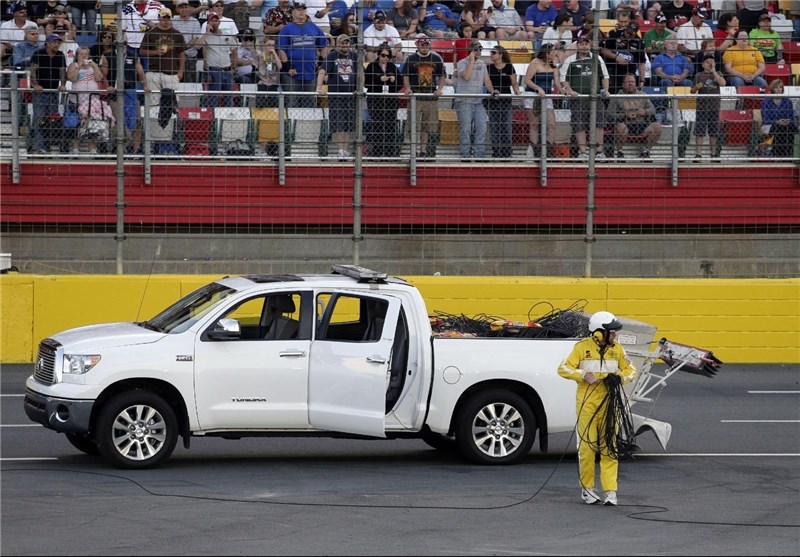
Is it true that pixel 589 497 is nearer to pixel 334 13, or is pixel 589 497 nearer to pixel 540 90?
pixel 540 90

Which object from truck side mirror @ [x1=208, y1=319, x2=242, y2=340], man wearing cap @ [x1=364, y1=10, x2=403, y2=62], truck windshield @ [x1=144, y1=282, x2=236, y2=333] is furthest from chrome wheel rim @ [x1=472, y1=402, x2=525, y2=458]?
man wearing cap @ [x1=364, y1=10, x2=403, y2=62]

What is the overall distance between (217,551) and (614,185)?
1159 cm

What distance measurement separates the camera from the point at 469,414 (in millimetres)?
10844

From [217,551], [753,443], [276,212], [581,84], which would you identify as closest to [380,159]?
[276,212]

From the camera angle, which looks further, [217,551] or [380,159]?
[380,159]

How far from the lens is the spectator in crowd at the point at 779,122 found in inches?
727

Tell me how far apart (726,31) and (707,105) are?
171cm

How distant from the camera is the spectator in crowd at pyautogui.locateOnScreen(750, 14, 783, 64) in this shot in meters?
18.8

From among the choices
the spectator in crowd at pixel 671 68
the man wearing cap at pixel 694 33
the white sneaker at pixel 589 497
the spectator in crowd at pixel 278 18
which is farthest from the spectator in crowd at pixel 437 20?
the white sneaker at pixel 589 497

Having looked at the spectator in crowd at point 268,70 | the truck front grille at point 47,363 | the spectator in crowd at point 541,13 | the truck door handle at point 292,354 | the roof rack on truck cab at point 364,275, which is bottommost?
the truck front grille at point 47,363

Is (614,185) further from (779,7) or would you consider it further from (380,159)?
(779,7)

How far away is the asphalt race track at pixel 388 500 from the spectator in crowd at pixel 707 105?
645 cm

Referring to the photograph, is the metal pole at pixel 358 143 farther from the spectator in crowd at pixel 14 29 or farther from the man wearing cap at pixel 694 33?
the man wearing cap at pixel 694 33

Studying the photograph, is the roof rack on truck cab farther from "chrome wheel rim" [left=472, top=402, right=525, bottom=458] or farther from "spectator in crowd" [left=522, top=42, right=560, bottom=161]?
"spectator in crowd" [left=522, top=42, right=560, bottom=161]
